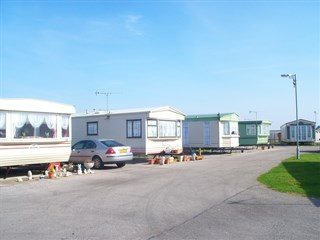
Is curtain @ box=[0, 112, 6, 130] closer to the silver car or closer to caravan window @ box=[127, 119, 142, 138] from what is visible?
the silver car

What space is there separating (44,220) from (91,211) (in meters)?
1.09

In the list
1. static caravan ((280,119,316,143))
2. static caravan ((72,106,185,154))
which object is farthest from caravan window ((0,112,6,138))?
static caravan ((280,119,316,143))

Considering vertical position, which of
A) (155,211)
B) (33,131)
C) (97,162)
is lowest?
(155,211)

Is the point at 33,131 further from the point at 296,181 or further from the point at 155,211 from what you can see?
the point at 296,181

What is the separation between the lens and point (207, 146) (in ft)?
99.7

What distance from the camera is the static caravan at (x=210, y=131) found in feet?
98.3

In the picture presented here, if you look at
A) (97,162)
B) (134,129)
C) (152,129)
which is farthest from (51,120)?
(152,129)

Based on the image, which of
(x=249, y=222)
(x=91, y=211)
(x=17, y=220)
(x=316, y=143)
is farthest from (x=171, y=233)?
(x=316, y=143)

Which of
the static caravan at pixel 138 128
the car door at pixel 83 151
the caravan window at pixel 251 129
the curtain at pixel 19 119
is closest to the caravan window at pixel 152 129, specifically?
the static caravan at pixel 138 128

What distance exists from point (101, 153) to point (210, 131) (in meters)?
14.1

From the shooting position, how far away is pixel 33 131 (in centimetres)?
1516

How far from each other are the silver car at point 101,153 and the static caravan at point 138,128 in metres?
3.83

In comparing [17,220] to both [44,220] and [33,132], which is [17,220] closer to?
[44,220]

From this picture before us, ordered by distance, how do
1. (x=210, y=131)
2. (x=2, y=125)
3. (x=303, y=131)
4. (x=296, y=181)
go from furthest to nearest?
(x=303, y=131) → (x=210, y=131) → (x=2, y=125) → (x=296, y=181)
